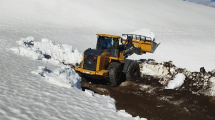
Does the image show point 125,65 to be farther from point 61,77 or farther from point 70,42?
point 70,42

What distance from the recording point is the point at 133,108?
839cm

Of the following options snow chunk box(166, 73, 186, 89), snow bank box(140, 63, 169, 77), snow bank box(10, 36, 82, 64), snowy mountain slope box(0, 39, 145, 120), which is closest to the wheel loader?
snow bank box(140, 63, 169, 77)

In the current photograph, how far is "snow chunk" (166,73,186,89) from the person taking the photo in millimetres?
10867

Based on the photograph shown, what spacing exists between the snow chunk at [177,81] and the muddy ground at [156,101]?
0.48 meters

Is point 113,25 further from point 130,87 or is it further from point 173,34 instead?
point 130,87

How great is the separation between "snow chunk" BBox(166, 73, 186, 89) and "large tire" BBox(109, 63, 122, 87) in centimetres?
259

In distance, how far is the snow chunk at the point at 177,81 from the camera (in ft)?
35.7

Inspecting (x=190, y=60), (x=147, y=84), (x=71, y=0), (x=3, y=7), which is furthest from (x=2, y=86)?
(x=71, y=0)

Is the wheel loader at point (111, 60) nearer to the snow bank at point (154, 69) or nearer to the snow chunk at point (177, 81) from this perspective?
the snow bank at point (154, 69)

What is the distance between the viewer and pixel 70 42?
1875 cm

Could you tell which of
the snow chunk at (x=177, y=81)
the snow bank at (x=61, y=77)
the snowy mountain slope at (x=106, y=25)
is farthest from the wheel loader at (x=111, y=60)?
the snowy mountain slope at (x=106, y=25)

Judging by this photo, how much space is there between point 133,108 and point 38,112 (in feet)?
13.3

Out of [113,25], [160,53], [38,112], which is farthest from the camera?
[113,25]

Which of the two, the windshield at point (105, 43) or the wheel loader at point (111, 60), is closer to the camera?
the wheel loader at point (111, 60)
